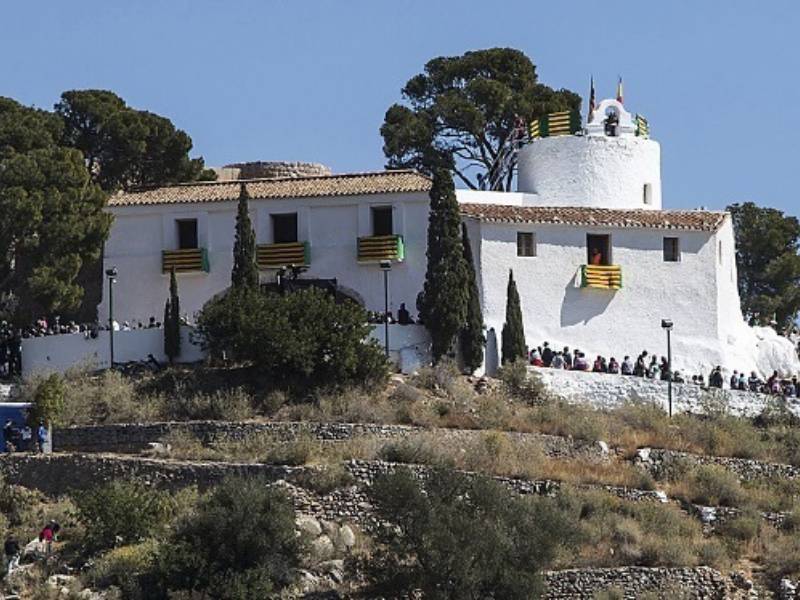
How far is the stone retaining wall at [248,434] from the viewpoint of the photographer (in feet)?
189

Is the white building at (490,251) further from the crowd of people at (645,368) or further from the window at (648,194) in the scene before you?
the window at (648,194)

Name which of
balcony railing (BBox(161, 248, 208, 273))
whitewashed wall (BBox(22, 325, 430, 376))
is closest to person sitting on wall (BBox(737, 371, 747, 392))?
whitewashed wall (BBox(22, 325, 430, 376))

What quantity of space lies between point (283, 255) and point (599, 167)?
9174 millimetres

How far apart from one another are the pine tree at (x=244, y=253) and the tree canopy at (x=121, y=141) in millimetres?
6428

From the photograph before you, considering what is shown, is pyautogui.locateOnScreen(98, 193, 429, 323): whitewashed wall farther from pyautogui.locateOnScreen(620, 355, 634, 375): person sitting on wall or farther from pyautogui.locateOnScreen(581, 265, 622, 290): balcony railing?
pyautogui.locateOnScreen(620, 355, 634, 375): person sitting on wall

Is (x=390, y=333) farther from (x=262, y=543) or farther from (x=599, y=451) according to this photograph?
(x=262, y=543)

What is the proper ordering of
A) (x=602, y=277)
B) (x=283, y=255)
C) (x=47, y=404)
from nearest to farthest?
(x=47, y=404) → (x=283, y=255) → (x=602, y=277)

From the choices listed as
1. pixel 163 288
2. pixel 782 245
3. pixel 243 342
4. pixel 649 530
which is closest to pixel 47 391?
pixel 243 342

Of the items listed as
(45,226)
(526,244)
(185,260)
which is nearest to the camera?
(45,226)

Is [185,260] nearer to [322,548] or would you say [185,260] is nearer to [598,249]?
[598,249]

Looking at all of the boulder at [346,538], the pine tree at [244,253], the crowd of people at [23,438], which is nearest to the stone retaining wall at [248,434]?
the crowd of people at [23,438]

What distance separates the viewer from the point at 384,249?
65812 mm

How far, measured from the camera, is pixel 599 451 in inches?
2324

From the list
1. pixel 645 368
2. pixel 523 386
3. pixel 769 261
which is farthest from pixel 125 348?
pixel 769 261
